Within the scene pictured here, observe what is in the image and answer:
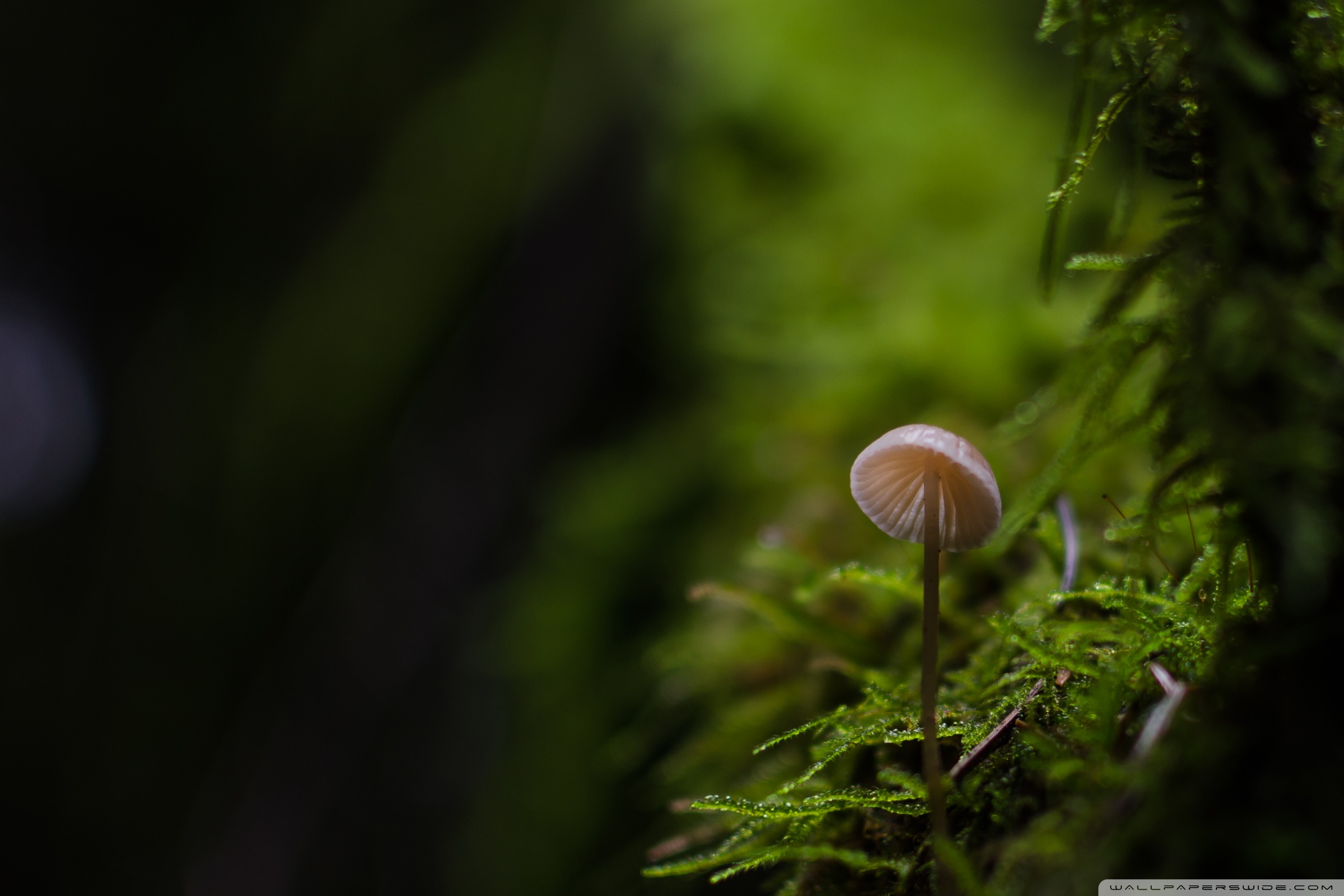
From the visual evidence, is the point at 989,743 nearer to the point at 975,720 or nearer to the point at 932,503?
the point at 975,720

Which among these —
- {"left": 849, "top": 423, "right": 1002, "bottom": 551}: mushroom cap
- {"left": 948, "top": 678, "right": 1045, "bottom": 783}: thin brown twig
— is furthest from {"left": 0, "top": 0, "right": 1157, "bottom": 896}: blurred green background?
{"left": 948, "top": 678, "right": 1045, "bottom": 783}: thin brown twig

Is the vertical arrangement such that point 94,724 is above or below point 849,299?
below

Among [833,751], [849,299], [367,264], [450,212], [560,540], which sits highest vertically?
[450,212]

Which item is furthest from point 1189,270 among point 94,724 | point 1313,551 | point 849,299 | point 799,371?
point 94,724

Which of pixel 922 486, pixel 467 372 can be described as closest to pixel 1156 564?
pixel 922 486

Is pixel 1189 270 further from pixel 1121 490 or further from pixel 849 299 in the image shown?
pixel 849 299

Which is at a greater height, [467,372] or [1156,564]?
[467,372]

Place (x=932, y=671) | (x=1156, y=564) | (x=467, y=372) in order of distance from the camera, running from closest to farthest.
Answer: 1. (x=932, y=671)
2. (x=1156, y=564)
3. (x=467, y=372)
